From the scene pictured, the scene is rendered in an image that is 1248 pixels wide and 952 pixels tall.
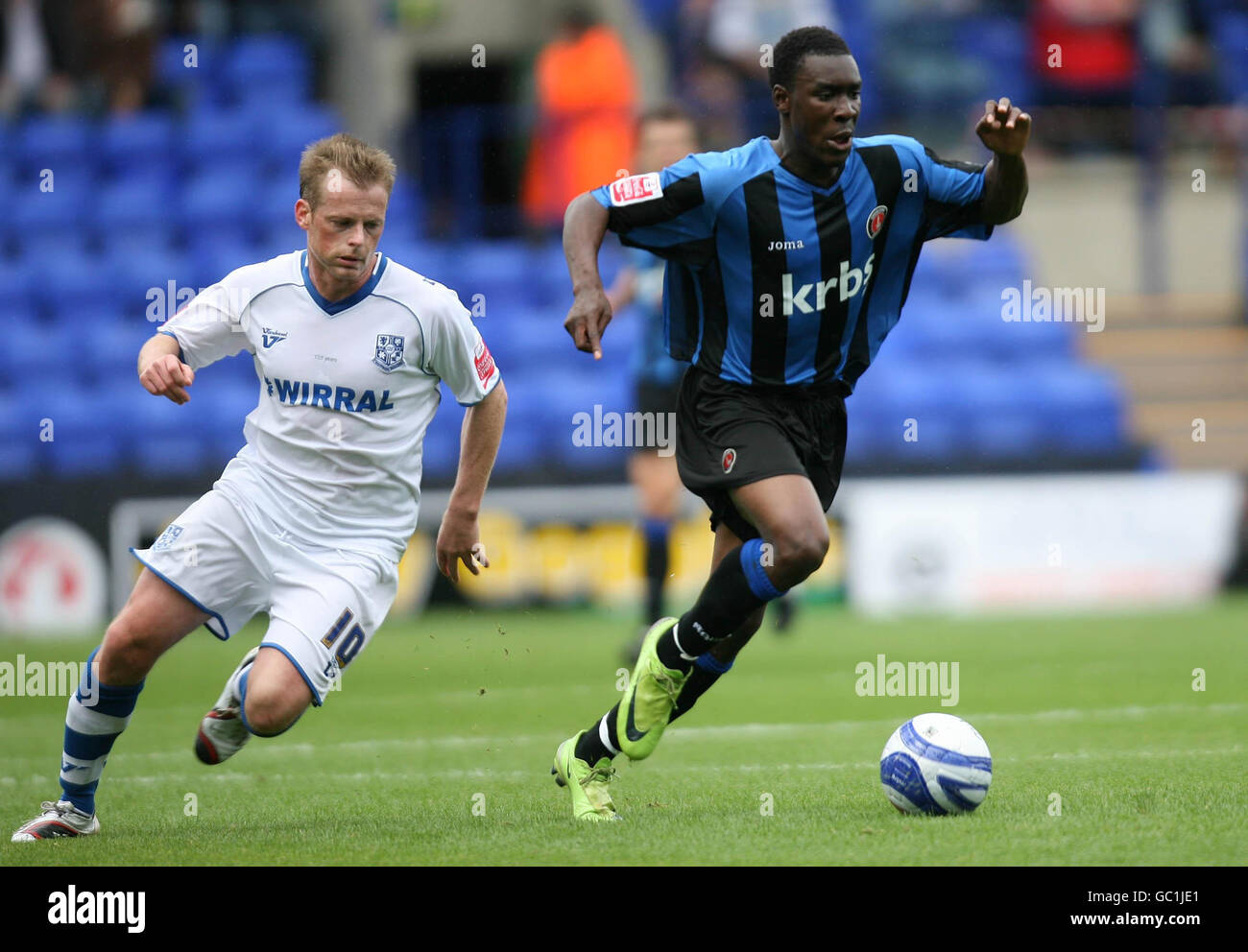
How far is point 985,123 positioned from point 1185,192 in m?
11.8

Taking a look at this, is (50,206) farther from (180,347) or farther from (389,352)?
(389,352)

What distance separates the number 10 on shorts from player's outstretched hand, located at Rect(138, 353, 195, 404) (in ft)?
2.49

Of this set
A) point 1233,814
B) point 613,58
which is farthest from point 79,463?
point 1233,814

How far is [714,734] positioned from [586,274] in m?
2.77

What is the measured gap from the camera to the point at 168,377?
15.3 ft

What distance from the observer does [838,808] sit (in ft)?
16.7

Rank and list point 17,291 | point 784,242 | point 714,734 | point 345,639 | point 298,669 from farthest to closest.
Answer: point 17,291, point 714,734, point 784,242, point 345,639, point 298,669

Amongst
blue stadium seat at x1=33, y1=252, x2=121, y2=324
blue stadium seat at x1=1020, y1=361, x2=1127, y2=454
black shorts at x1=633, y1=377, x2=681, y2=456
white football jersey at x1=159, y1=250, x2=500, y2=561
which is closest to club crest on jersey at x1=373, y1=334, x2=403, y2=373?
white football jersey at x1=159, y1=250, x2=500, y2=561

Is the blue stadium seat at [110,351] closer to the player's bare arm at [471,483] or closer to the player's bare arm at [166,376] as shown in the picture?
the player's bare arm at [471,483]

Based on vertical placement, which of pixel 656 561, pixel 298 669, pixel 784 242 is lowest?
pixel 656 561

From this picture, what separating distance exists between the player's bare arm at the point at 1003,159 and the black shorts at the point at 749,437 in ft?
2.34

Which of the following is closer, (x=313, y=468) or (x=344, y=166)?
(x=344, y=166)

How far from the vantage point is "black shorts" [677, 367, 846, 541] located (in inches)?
201

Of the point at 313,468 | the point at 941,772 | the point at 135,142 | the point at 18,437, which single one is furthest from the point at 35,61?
the point at 941,772
